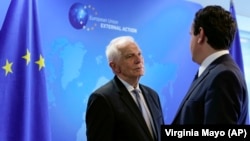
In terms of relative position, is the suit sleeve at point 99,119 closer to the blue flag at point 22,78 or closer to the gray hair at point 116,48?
the gray hair at point 116,48

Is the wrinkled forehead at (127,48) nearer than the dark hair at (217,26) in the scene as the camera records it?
No

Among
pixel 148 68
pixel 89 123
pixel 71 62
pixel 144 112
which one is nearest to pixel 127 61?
pixel 144 112

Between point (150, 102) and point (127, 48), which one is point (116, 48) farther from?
point (150, 102)

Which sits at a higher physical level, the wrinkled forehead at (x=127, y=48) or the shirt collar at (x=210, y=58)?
the wrinkled forehead at (x=127, y=48)

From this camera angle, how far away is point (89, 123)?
182 centimetres

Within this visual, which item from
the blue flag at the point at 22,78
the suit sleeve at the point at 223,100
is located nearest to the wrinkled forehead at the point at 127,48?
the blue flag at the point at 22,78

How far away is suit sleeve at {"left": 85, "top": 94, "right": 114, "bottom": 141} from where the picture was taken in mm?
1775

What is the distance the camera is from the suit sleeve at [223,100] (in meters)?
1.23

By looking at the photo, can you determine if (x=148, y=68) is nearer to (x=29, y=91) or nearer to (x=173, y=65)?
(x=173, y=65)

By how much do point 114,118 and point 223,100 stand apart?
747 millimetres

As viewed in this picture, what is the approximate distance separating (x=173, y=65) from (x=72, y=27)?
107 centimetres

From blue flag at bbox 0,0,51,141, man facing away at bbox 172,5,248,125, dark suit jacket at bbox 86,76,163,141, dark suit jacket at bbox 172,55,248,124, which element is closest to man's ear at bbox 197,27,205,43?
man facing away at bbox 172,5,248,125

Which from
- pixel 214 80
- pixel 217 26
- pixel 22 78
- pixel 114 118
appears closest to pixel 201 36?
pixel 217 26

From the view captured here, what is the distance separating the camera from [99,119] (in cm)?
179
